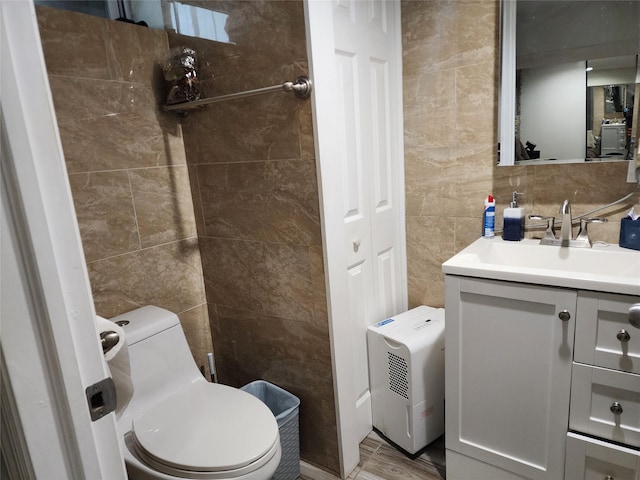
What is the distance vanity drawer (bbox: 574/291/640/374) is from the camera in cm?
118

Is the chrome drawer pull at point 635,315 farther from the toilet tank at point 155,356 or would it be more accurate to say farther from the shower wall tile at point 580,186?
the toilet tank at point 155,356

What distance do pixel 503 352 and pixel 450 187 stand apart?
79 cm

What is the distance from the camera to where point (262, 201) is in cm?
170

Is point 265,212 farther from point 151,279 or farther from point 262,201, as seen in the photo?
point 151,279

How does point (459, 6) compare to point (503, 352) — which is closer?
point (503, 352)

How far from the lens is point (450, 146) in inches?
73.5

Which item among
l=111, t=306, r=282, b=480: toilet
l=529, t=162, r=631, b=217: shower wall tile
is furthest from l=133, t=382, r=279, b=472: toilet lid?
l=529, t=162, r=631, b=217: shower wall tile

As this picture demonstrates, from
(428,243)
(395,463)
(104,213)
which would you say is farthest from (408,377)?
(104,213)

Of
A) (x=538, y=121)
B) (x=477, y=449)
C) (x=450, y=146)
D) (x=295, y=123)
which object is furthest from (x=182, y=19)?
(x=477, y=449)

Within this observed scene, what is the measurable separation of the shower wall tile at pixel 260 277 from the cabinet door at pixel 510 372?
22.0 inches

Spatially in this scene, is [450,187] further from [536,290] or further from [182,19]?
[182,19]

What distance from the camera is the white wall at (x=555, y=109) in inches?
62.0

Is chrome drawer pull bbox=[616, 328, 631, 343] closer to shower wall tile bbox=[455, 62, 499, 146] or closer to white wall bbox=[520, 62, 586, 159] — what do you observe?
white wall bbox=[520, 62, 586, 159]

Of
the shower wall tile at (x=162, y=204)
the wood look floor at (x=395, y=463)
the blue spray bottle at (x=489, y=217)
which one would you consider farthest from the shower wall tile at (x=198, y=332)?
the blue spray bottle at (x=489, y=217)
